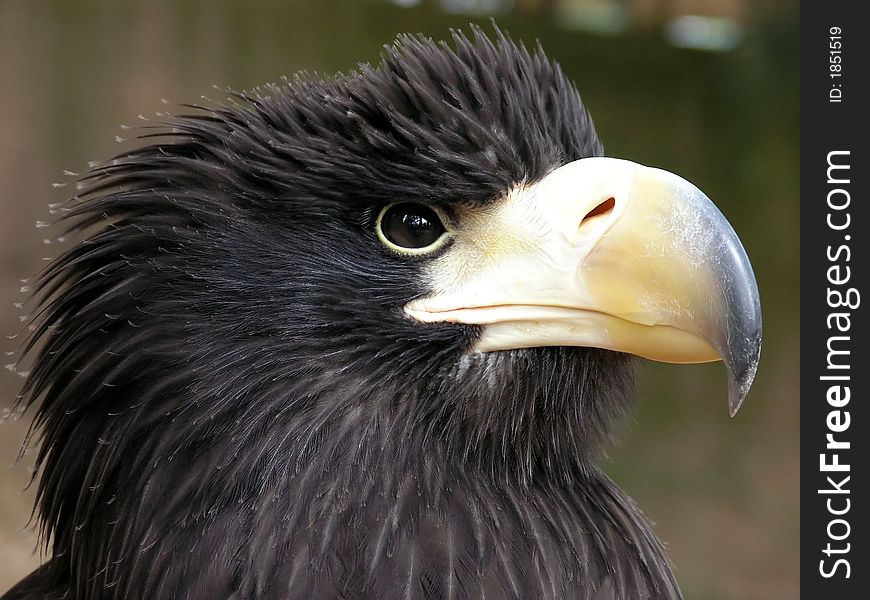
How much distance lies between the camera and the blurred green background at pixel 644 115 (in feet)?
17.5

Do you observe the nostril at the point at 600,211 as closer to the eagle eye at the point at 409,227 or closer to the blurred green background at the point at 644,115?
the eagle eye at the point at 409,227

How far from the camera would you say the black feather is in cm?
151

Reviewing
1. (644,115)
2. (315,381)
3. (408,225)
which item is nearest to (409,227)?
(408,225)

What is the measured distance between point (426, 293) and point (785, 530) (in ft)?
15.5

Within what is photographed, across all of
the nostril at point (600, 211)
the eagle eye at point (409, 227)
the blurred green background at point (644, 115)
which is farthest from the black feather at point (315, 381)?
the blurred green background at point (644, 115)

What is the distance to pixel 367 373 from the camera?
1.56 m

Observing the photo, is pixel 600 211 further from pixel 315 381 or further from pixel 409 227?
pixel 315 381

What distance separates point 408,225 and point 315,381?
0.30 meters

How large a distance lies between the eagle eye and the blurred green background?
380cm

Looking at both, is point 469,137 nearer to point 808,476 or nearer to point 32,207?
point 808,476

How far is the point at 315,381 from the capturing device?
154 centimetres

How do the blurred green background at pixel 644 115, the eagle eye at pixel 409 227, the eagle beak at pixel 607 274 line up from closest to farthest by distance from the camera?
1. the eagle beak at pixel 607 274
2. the eagle eye at pixel 409 227
3. the blurred green background at pixel 644 115

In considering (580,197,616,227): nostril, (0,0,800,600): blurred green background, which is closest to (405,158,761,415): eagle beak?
(580,197,616,227): nostril

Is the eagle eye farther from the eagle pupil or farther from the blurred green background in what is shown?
the blurred green background
